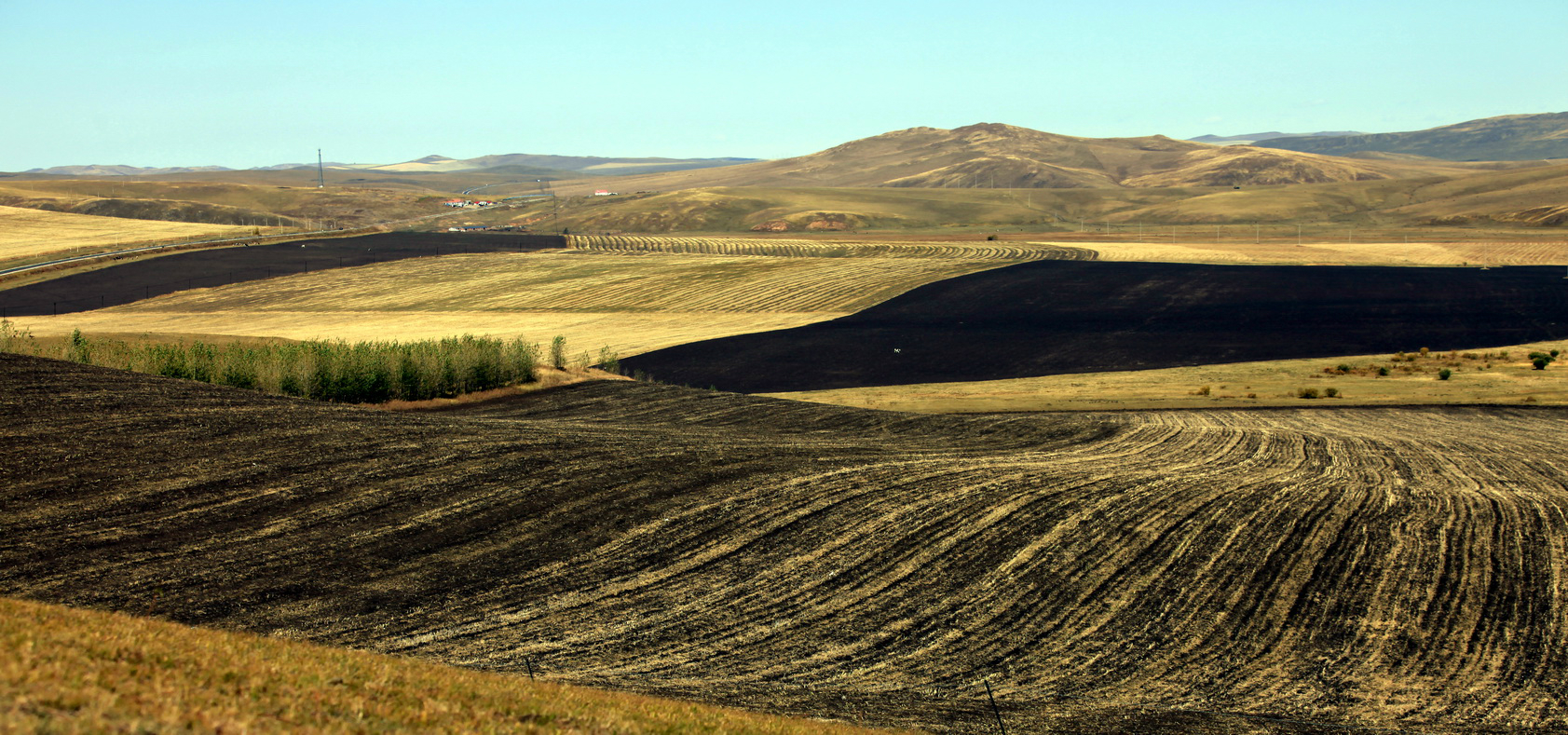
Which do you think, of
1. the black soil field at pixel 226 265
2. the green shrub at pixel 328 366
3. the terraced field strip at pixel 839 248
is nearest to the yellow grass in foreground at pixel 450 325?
the black soil field at pixel 226 265

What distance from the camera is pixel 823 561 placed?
25156mm

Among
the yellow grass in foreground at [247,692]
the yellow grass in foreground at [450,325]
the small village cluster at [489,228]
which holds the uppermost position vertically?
the small village cluster at [489,228]

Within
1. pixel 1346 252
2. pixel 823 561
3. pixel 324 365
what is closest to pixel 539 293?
pixel 324 365

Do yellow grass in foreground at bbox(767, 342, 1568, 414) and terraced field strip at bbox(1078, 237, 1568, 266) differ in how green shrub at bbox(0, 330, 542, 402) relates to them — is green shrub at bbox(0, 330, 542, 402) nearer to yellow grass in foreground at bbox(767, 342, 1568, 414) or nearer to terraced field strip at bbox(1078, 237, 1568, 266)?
yellow grass in foreground at bbox(767, 342, 1568, 414)

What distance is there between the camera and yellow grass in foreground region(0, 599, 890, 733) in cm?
895

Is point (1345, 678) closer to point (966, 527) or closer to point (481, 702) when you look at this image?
point (966, 527)

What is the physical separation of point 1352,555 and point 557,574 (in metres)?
19.6

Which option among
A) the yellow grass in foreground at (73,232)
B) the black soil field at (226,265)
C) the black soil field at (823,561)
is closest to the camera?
the black soil field at (823,561)

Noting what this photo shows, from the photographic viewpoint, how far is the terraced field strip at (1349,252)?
104812 mm

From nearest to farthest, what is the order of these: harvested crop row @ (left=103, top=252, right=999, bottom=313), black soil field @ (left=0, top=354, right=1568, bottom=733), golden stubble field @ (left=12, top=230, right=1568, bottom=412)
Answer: black soil field @ (left=0, top=354, right=1568, bottom=733) < golden stubble field @ (left=12, top=230, right=1568, bottom=412) < harvested crop row @ (left=103, top=252, right=999, bottom=313)

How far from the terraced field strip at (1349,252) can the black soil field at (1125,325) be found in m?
8.31

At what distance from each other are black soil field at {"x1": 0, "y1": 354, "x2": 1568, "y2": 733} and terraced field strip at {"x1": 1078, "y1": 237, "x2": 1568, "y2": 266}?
77030 millimetres

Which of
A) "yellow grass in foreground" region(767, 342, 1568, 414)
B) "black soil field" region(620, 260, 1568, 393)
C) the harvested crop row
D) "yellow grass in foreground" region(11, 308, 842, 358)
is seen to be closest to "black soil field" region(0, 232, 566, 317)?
the harvested crop row

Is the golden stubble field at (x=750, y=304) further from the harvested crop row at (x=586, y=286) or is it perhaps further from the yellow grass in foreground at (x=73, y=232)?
the yellow grass in foreground at (x=73, y=232)
